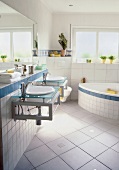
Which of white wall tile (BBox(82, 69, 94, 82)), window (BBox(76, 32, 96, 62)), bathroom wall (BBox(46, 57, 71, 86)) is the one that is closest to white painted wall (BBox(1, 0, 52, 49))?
bathroom wall (BBox(46, 57, 71, 86))

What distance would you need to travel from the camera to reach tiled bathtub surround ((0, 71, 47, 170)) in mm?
1642

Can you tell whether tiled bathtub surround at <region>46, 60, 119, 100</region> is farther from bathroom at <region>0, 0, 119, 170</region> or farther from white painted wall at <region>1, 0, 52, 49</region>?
white painted wall at <region>1, 0, 52, 49</region>

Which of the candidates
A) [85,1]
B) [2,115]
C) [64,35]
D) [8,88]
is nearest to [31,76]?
[8,88]

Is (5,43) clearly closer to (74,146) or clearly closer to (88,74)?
(74,146)

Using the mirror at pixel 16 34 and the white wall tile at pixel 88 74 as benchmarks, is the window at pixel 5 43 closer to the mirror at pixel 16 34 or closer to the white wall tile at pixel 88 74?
the mirror at pixel 16 34

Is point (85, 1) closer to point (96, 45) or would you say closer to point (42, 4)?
point (42, 4)

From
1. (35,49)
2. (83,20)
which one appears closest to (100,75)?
(83,20)

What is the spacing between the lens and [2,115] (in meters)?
1.62

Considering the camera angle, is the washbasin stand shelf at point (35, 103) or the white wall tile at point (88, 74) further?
the white wall tile at point (88, 74)

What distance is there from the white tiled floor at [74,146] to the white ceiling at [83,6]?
245 cm

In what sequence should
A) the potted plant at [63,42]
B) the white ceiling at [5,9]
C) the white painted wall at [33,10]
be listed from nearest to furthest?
the white ceiling at [5,9]
the white painted wall at [33,10]
the potted plant at [63,42]

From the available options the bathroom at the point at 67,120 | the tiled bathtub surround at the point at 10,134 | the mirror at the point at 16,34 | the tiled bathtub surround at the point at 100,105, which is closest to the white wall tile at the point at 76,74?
the bathroom at the point at 67,120

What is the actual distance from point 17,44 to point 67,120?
171 centimetres

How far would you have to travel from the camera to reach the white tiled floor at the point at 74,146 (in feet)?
6.55
